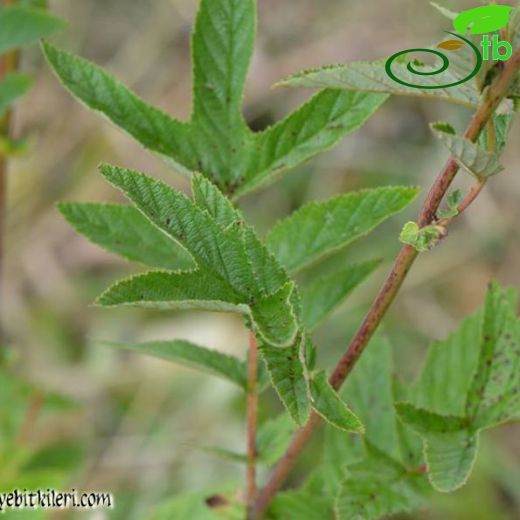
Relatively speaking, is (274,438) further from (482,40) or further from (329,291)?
(482,40)

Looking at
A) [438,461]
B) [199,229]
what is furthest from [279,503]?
[199,229]

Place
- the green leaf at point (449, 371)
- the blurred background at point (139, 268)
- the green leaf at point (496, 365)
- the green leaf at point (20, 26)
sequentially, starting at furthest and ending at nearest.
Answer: the blurred background at point (139, 268)
the green leaf at point (20, 26)
the green leaf at point (449, 371)
the green leaf at point (496, 365)

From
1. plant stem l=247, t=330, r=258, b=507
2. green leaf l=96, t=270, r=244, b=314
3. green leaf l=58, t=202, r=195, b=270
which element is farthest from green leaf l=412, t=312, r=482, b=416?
green leaf l=96, t=270, r=244, b=314

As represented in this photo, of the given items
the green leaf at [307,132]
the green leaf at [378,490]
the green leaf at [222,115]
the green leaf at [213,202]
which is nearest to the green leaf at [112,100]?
the green leaf at [222,115]

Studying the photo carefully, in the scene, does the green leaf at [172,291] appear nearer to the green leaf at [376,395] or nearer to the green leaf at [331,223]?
the green leaf at [331,223]

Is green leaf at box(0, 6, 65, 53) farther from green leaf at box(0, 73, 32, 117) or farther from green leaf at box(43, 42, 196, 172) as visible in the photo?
green leaf at box(43, 42, 196, 172)

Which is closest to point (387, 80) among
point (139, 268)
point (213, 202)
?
point (213, 202)
